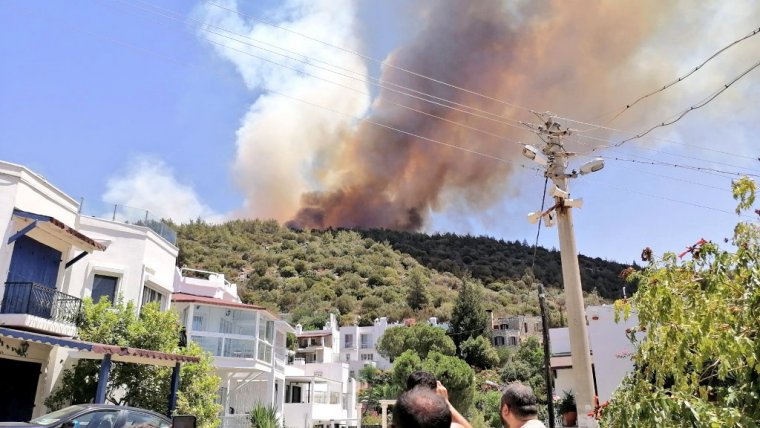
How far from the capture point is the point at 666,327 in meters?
4.23

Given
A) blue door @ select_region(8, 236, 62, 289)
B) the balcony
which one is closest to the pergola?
the balcony

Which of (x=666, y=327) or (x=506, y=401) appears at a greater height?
(x=666, y=327)

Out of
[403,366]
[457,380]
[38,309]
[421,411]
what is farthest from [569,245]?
[403,366]

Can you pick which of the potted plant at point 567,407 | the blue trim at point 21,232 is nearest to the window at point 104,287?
the blue trim at point 21,232

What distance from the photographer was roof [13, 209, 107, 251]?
1462 centimetres

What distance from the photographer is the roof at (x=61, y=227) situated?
1462 cm

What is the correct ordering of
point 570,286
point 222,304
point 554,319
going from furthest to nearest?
point 554,319 < point 222,304 < point 570,286

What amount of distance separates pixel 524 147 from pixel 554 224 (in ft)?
6.07

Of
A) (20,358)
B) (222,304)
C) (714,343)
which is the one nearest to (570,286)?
(714,343)

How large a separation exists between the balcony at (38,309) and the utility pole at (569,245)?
12.6m

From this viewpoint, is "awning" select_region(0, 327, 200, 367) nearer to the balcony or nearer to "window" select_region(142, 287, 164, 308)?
the balcony

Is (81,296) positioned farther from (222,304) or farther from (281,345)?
(281,345)

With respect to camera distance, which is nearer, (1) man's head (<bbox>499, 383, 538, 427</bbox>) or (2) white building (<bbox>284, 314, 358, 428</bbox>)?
(1) man's head (<bbox>499, 383, 538, 427</bbox>)

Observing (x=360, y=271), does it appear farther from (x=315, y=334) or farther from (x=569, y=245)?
(x=569, y=245)
